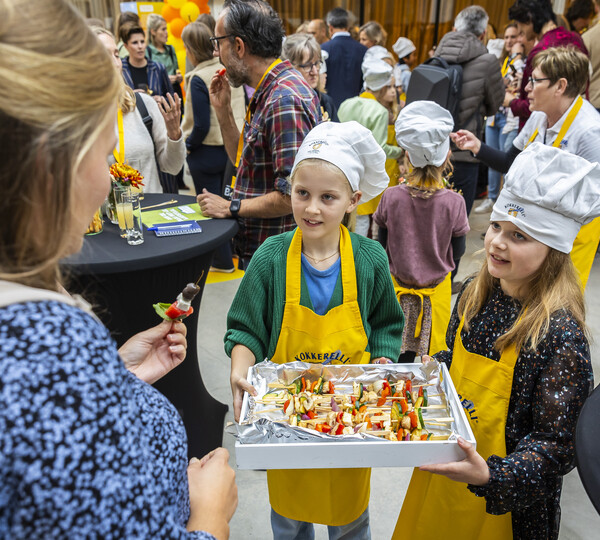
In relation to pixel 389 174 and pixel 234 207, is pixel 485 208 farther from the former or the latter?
pixel 234 207

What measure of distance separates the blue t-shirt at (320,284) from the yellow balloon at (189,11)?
7.49 meters

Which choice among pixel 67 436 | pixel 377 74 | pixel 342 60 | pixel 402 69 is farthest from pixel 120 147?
pixel 402 69

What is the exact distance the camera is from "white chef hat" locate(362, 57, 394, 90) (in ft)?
14.8

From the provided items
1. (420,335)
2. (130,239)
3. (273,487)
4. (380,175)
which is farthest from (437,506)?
(130,239)

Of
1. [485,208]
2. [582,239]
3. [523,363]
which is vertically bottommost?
[485,208]

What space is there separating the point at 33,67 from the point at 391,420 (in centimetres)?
121

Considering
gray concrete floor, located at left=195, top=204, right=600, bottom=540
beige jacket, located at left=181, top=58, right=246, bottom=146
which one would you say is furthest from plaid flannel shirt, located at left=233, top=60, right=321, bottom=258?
beige jacket, located at left=181, top=58, right=246, bottom=146

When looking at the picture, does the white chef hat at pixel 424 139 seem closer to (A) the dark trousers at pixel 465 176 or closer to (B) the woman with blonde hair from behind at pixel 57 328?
(A) the dark trousers at pixel 465 176

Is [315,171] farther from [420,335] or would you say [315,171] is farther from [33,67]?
[420,335]

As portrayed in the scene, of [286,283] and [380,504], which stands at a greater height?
[286,283]

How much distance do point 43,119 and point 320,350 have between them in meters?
1.26

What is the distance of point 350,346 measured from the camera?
1709 millimetres

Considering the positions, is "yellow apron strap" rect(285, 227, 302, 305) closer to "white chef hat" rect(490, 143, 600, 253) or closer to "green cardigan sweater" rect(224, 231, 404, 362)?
"green cardigan sweater" rect(224, 231, 404, 362)

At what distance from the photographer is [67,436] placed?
0.56 m
